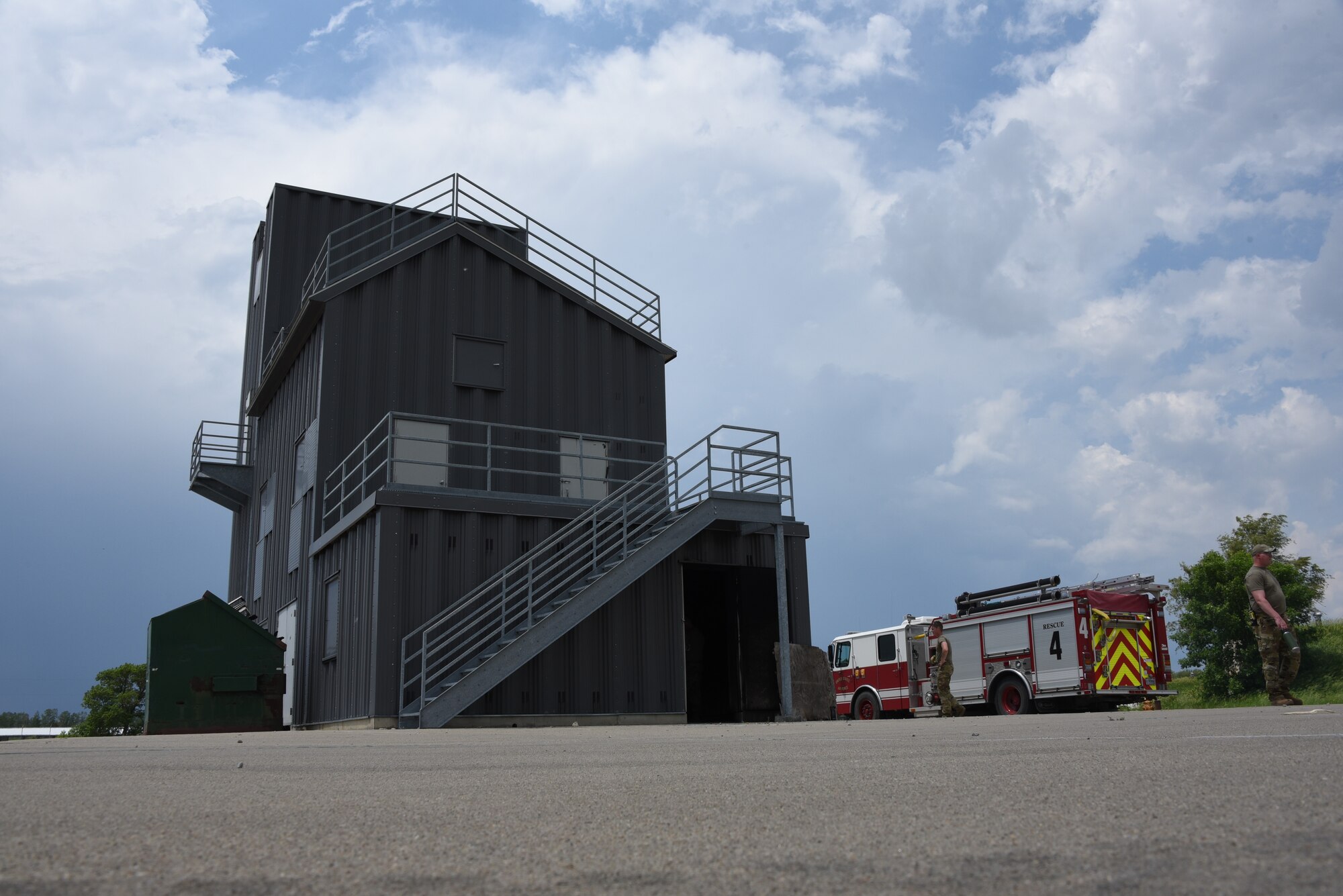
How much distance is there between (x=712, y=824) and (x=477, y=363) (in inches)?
742

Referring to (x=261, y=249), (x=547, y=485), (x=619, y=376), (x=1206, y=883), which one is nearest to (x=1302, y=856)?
(x=1206, y=883)

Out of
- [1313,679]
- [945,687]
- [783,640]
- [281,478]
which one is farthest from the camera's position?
[1313,679]

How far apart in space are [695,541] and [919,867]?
664 inches

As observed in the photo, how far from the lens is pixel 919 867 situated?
2.38 m

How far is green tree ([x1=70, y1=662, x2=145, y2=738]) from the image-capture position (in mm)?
31219

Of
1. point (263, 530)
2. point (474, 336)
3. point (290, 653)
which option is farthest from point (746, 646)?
point (263, 530)

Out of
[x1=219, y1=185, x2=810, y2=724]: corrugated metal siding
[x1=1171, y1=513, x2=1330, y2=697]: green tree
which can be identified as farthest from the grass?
[x1=219, y1=185, x2=810, y2=724]: corrugated metal siding

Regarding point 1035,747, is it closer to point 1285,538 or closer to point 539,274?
point 539,274

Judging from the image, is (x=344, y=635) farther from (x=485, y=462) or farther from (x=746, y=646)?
(x=746, y=646)

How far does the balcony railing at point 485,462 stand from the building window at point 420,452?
0.04 ft

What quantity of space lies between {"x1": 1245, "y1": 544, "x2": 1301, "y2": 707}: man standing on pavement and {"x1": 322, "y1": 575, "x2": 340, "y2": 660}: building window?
44.7ft

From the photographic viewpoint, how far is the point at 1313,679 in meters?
31.9

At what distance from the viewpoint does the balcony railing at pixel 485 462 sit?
62.6 feet

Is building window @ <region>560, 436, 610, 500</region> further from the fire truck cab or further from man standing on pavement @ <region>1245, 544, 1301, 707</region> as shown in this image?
man standing on pavement @ <region>1245, 544, 1301, 707</region>
